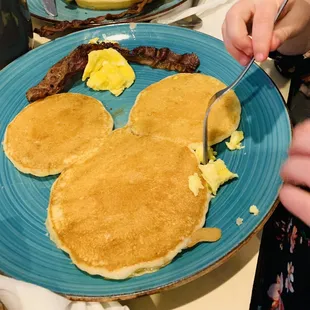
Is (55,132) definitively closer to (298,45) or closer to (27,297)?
(27,297)

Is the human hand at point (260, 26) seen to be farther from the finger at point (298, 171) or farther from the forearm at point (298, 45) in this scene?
the finger at point (298, 171)

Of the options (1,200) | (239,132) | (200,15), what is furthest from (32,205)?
(200,15)

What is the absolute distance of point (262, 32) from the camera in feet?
3.09

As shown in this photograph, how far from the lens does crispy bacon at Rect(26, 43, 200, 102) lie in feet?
3.95

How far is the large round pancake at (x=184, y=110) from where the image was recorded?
3.40ft

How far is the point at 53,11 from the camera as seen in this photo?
150 centimetres

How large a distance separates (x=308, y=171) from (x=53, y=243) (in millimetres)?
513

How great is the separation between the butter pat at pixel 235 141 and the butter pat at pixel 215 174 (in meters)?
0.07

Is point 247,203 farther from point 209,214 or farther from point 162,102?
point 162,102

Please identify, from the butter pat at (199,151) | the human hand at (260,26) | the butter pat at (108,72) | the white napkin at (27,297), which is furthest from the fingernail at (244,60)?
the white napkin at (27,297)

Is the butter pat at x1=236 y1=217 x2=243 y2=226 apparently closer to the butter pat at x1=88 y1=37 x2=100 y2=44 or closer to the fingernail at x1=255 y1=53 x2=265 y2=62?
the fingernail at x1=255 y1=53 x2=265 y2=62

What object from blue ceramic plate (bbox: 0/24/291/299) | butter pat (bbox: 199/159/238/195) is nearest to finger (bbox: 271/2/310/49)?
blue ceramic plate (bbox: 0/24/291/299)

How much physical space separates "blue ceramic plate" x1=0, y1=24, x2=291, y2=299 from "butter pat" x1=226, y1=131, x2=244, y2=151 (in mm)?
14

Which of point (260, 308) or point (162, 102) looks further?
point (162, 102)
